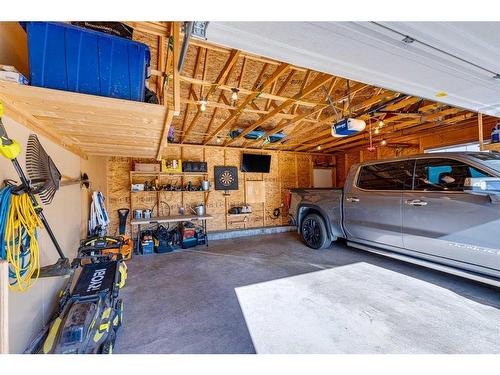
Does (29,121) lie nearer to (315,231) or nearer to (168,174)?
(168,174)

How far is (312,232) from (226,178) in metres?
3.39

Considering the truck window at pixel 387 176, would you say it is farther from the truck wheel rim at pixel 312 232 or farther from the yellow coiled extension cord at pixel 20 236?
the yellow coiled extension cord at pixel 20 236

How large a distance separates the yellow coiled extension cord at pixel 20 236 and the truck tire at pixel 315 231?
14.6 feet

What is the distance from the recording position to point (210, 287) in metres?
3.02

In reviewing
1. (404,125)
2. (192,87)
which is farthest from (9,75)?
(404,125)

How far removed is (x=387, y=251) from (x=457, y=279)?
0.94 meters

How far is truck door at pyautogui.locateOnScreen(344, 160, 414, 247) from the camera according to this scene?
10.5 ft

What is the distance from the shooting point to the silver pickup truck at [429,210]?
2354 mm

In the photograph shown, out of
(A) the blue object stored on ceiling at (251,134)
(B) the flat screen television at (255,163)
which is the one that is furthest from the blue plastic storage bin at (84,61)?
(B) the flat screen television at (255,163)

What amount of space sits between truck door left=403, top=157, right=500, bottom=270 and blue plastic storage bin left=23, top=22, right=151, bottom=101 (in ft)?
11.9

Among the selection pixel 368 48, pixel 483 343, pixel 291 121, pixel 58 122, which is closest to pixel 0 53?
pixel 58 122

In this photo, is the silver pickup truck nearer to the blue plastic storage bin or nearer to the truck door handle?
the truck door handle

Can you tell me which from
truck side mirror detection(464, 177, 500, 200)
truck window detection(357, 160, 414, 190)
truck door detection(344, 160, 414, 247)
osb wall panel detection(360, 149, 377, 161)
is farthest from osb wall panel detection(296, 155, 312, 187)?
truck side mirror detection(464, 177, 500, 200)
